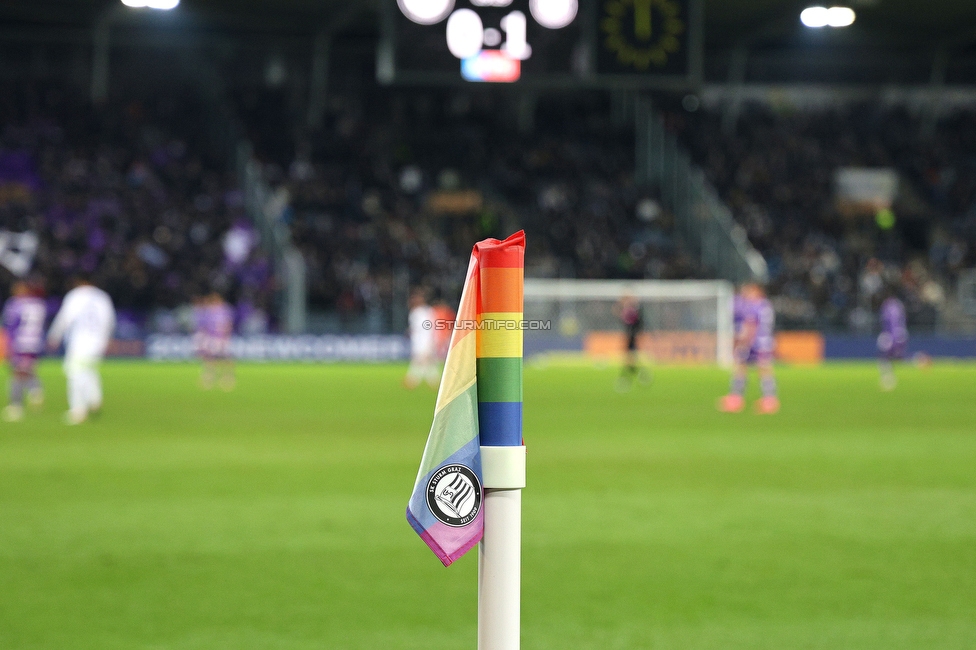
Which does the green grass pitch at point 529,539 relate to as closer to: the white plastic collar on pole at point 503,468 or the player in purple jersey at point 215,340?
the white plastic collar on pole at point 503,468

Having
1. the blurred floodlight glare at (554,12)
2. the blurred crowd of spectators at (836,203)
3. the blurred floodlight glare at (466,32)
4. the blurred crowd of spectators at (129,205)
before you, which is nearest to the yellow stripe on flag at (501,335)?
the blurred floodlight glare at (466,32)

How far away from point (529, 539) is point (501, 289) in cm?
467

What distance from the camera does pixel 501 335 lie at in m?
3.33

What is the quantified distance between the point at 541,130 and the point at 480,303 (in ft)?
143

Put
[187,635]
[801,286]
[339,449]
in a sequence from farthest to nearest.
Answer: [801,286]
[339,449]
[187,635]

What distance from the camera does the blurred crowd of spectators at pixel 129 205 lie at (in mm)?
36531

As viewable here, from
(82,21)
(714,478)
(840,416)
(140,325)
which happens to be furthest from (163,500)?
(82,21)

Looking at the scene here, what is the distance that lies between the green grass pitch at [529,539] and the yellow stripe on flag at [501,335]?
7.60ft

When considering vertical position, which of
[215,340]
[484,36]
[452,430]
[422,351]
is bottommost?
[422,351]

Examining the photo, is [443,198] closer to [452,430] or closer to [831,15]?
[831,15]

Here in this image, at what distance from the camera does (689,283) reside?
38.9 m

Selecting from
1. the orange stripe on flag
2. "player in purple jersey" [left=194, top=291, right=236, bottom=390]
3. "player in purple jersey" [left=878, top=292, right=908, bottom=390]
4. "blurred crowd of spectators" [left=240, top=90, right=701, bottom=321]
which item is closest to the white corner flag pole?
the orange stripe on flag

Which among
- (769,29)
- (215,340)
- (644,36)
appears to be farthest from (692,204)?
(644,36)

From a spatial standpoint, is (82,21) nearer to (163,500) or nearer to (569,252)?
(569,252)
